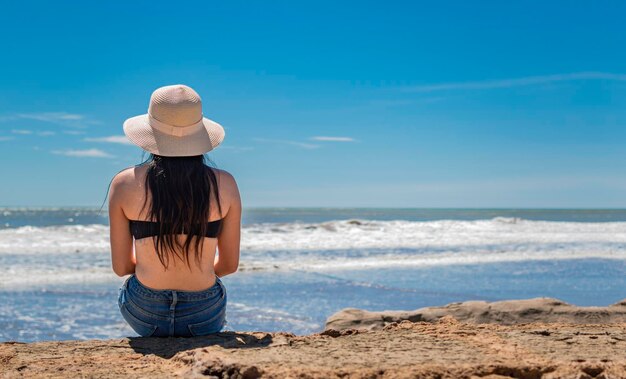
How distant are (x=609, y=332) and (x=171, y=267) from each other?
82.0 inches

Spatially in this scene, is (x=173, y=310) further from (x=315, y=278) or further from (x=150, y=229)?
(x=315, y=278)

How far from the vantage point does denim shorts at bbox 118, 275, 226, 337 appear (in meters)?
2.85

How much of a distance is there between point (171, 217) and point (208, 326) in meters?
0.60

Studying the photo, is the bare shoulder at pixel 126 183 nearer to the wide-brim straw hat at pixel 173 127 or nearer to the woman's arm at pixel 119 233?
the woman's arm at pixel 119 233

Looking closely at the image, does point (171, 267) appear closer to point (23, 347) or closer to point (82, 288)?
point (23, 347)

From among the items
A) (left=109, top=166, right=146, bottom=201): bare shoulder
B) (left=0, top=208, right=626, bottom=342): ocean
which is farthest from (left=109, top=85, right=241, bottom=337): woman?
(left=0, top=208, right=626, bottom=342): ocean

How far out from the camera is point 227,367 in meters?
2.14

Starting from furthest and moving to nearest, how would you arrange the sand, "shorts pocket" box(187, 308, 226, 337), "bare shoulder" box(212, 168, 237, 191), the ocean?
the ocean
"shorts pocket" box(187, 308, 226, 337)
"bare shoulder" box(212, 168, 237, 191)
the sand

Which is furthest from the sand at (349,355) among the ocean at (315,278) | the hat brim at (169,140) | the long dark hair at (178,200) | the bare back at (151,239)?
the ocean at (315,278)

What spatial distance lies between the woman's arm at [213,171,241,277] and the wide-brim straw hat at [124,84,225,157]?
0.62ft

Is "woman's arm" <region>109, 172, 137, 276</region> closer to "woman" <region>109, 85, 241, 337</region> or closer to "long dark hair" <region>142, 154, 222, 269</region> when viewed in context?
"woman" <region>109, 85, 241, 337</region>

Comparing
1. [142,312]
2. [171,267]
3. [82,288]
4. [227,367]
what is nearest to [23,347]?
[142,312]

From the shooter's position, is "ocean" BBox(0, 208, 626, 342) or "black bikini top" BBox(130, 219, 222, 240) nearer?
Result: "black bikini top" BBox(130, 219, 222, 240)

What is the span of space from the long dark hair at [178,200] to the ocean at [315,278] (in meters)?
3.25
